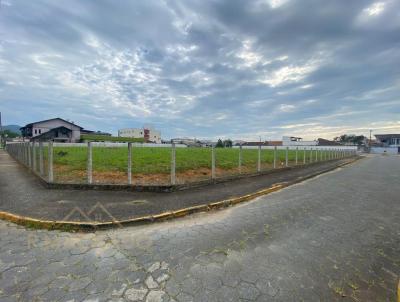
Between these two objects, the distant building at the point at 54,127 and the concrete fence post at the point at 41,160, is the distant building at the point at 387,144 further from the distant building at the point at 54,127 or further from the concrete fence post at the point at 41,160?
the distant building at the point at 54,127

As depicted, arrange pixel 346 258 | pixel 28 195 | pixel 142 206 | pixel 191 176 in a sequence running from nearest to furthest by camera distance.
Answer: pixel 346 258 < pixel 142 206 < pixel 28 195 < pixel 191 176

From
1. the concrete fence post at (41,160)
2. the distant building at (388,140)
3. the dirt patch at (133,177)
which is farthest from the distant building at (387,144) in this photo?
the concrete fence post at (41,160)

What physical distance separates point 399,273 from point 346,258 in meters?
0.56

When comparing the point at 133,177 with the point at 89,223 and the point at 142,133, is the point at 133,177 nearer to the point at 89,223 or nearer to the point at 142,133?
the point at 89,223

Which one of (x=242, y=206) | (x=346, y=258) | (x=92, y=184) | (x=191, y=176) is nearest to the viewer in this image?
(x=346, y=258)

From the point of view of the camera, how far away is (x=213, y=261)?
294cm

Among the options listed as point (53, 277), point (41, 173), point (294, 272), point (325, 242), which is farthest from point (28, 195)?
point (325, 242)

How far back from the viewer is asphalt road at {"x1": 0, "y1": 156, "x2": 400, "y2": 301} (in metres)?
2.37

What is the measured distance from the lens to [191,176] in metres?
8.74

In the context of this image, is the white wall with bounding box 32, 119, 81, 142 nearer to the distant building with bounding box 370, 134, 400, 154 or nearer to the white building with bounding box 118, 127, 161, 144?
the white building with bounding box 118, 127, 161, 144

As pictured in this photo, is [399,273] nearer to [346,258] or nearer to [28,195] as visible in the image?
[346,258]

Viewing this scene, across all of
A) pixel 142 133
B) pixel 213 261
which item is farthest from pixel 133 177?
pixel 142 133

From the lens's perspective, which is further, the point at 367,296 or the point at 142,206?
the point at 142,206

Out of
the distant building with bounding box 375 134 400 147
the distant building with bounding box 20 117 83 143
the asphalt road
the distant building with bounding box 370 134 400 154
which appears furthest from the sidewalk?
the distant building with bounding box 375 134 400 147
